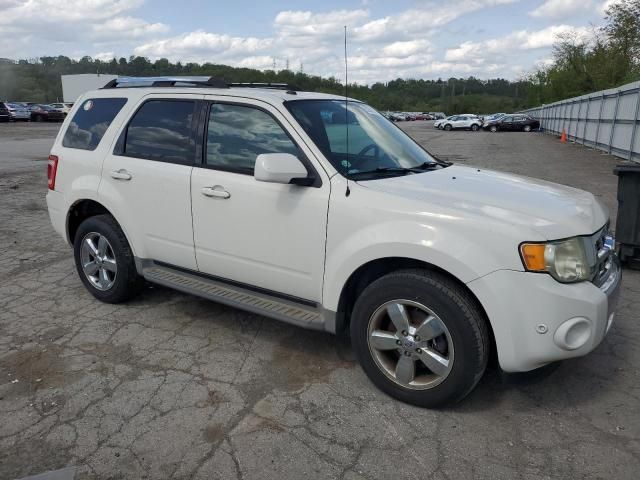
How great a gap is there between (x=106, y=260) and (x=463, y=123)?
46.0m

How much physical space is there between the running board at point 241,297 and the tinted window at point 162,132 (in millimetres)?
888

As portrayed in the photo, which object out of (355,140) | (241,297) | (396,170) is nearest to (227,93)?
(355,140)

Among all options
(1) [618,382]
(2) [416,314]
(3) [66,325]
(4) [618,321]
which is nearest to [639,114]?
(4) [618,321]

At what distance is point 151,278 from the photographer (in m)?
4.23

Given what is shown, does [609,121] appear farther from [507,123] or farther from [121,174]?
[507,123]

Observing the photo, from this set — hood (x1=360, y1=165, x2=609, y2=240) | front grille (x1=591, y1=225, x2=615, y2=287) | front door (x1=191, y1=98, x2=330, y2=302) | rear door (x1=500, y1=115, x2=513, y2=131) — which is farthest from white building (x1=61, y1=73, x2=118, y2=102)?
front grille (x1=591, y1=225, x2=615, y2=287)

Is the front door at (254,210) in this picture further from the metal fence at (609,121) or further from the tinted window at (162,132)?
the metal fence at (609,121)

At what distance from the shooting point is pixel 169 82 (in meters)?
4.25

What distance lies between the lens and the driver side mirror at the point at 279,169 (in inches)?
122

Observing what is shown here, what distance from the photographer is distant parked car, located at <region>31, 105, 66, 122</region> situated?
4059 cm

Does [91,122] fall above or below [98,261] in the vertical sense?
above

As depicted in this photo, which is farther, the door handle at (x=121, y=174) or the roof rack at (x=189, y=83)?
the door handle at (x=121, y=174)

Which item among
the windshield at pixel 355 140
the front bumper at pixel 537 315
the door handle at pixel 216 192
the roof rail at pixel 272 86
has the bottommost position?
the front bumper at pixel 537 315

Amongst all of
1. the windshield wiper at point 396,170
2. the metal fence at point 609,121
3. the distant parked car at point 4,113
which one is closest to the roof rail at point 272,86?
the windshield wiper at point 396,170
